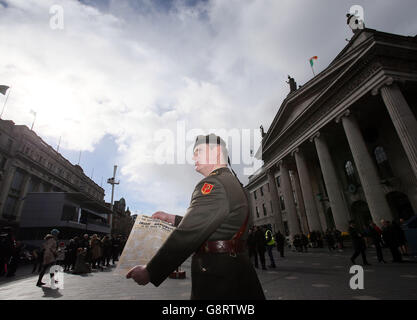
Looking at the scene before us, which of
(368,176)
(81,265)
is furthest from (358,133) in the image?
(81,265)

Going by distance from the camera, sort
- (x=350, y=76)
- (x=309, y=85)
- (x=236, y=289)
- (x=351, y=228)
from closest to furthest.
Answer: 1. (x=236, y=289)
2. (x=351, y=228)
3. (x=350, y=76)
4. (x=309, y=85)

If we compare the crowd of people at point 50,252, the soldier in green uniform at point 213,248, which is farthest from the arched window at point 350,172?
the soldier in green uniform at point 213,248

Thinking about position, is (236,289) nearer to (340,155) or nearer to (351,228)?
(351,228)

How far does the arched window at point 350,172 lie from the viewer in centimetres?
2162

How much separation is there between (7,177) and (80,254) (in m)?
30.0

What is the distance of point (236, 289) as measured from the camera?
1478 millimetres

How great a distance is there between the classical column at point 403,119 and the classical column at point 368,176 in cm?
219

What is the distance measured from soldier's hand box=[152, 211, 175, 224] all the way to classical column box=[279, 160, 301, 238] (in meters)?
23.8

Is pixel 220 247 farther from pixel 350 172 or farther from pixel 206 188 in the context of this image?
pixel 350 172

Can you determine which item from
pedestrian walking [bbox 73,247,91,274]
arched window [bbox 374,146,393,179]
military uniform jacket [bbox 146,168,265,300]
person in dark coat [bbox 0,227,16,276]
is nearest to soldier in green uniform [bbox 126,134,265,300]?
military uniform jacket [bbox 146,168,265,300]

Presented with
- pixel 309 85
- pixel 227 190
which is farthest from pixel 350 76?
pixel 227 190

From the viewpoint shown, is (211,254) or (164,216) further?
(164,216)

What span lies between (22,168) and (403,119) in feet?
153

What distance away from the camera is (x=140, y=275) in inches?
56.2
